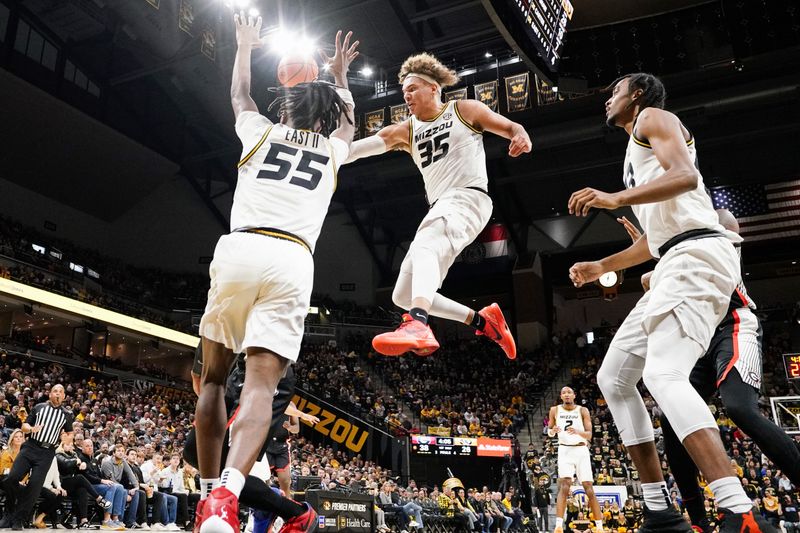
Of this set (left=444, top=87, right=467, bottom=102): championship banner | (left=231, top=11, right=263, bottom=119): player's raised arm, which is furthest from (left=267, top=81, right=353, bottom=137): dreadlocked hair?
(left=444, top=87, right=467, bottom=102): championship banner

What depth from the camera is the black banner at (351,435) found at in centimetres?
2172

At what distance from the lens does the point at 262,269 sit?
2713 millimetres

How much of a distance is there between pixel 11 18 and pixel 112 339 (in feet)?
42.3

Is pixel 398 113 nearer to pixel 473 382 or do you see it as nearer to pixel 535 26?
pixel 473 382

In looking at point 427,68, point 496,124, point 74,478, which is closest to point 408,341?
point 496,124

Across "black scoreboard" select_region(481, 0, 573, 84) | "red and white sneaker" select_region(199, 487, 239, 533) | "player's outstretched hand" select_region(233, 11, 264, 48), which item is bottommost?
"red and white sneaker" select_region(199, 487, 239, 533)

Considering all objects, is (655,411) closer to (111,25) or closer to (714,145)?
(714,145)

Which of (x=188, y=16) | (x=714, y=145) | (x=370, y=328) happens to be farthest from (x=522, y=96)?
(x=370, y=328)

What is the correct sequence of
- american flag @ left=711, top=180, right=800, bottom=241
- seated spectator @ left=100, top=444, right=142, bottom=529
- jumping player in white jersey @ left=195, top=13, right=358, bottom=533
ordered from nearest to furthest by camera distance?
jumping player in white jersey @ left=195, top=13, right=358, bottom=533 → seated spectator @ left=100, top=444, right=142, bottom=529 → american flag @ left=711, top=180, right=800, bottom=241

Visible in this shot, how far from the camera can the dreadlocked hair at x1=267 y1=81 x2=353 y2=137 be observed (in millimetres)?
3240

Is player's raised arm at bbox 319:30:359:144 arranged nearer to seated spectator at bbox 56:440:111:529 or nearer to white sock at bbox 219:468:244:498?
white sock at bbox 219:468:244:498

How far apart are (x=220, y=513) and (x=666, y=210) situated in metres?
2.39

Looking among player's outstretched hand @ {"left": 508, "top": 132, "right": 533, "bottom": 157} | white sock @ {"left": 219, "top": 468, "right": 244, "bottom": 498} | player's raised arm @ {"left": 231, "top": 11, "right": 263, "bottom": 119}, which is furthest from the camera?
player's outstretched hand @ {"left": 508, "top": 132, "right": 533, "bottom": 157}

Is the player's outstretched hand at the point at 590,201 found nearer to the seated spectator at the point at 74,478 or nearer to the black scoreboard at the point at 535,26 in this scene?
the black scoreboard at the point at 535,26
